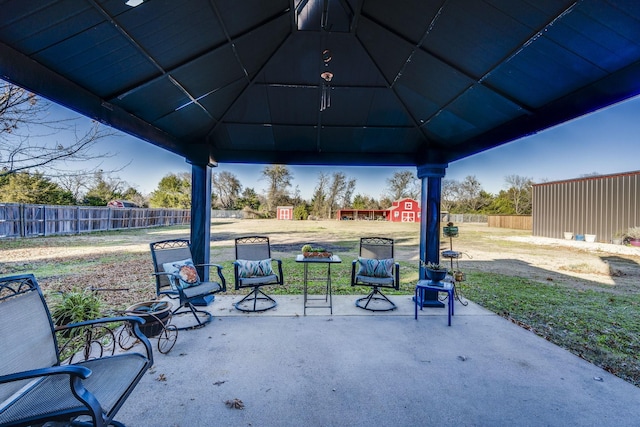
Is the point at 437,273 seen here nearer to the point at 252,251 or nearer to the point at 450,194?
the point at 252,251

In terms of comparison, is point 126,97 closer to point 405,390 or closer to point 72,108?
point 72,108

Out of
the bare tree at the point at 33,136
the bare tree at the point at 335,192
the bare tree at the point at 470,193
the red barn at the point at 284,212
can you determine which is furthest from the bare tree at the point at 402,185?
the bare tree at the point at 33,136

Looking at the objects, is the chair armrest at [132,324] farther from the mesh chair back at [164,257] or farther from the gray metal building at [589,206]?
the gray metal building at [589,206]

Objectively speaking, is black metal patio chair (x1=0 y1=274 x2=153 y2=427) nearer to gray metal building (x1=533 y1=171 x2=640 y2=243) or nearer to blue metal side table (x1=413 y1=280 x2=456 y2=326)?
blue metal side table (x1=413 y1=280 x2=456 y2=326)

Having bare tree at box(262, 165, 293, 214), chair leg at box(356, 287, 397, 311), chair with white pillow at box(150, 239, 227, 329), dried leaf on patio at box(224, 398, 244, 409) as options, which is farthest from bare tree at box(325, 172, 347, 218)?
dried leaf on patio at box(224, 398, 244, 409)

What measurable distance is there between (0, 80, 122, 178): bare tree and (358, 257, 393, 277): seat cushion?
4497 millimetres

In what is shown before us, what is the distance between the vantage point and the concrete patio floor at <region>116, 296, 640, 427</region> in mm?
2057

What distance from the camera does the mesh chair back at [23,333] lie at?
1491 millimetres

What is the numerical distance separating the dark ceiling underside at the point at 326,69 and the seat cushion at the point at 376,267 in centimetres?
164

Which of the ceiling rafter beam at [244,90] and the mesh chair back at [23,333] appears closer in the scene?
the mesh chair back at [23,333]

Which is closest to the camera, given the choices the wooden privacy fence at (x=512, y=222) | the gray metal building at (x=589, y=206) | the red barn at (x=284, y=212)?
the gray metal building at (x=589, y=206)

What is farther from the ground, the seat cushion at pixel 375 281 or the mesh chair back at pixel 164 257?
the mesh chair back at pixel 164 257

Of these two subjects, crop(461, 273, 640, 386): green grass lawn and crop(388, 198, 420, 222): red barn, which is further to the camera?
crop(388, 198, 420, 222): red barn

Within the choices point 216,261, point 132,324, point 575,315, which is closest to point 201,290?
point 132,324
